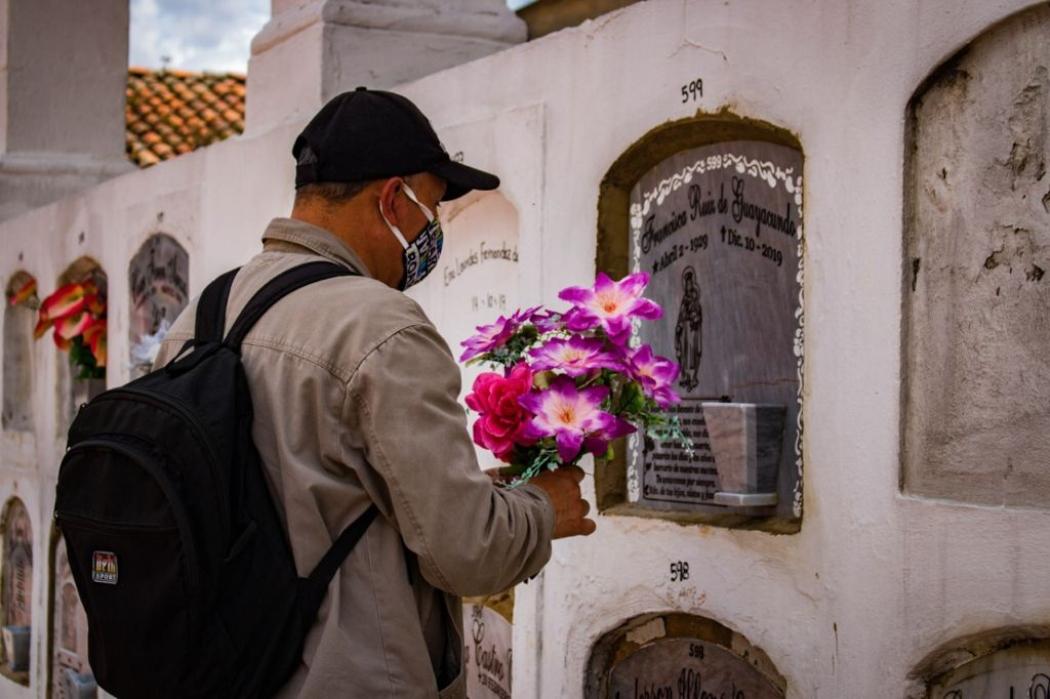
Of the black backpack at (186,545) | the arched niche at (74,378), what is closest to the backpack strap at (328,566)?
the black backpack at (186,545)

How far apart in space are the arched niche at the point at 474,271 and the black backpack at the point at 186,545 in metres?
2.05

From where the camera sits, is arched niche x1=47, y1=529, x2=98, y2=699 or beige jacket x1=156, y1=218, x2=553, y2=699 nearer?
beige jacket x1=156, y1=218, x2=553, y2=699

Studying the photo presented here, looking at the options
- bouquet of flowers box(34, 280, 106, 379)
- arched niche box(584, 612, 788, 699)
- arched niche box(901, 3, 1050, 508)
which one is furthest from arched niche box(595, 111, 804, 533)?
bouquet of flowers box(34, 280, 106, 379)

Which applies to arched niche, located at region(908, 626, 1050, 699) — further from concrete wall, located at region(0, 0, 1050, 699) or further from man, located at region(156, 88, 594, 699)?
man, located at region(156, 88, 594, 699)

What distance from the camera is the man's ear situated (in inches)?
109

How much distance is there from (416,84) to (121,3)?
5.65 metres

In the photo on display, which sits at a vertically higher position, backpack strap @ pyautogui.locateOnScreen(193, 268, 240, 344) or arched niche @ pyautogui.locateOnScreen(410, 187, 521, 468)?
arched niche @ pyautogui.locateOnScreen(410, 187, 521, 468)

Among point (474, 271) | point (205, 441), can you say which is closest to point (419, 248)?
point (205, 441)

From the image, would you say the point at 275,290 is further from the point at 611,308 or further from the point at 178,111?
the point at 178,111

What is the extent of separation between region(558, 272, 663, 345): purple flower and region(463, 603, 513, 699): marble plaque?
5.82ft

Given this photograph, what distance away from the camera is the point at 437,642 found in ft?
8.95

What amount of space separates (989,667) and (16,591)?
7298 millimetres

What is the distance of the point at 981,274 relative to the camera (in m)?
3.08

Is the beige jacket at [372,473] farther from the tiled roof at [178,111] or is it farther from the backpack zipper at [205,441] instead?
the tiled roof at [178,111]
